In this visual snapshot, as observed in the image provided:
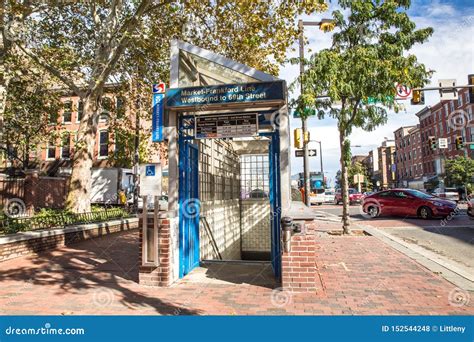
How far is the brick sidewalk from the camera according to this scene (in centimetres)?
442

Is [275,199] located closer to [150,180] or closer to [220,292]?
[220,292]

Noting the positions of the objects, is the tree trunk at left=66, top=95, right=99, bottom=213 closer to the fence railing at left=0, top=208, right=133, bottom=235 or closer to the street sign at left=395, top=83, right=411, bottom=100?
the fence railing at left=0, top=208, right=133, bottom=235

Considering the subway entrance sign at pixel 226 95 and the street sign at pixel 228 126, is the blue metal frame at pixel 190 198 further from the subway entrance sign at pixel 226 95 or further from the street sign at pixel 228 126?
the subway entrance sign at pixel 226 95

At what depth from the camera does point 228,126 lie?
241 inches

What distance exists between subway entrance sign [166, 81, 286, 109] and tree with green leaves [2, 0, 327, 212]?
6118 millimetres

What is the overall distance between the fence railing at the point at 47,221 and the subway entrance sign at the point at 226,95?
6.39 metres

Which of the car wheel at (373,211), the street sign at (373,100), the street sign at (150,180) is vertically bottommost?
the car wheel at (373,211)

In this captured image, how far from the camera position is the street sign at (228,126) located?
6.02 m

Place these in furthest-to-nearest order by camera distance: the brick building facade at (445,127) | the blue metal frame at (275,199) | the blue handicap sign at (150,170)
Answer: the brick building facade at (445,127)
the blue metal frame at (275,199)
the blue handicap sign at (150,170)

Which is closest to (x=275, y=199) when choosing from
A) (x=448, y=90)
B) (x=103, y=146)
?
(x=448, y=90)

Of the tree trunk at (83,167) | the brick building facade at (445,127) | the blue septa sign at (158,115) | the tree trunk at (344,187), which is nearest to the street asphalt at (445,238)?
the tree trunk at (344,187)

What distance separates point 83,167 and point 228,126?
9546 mm

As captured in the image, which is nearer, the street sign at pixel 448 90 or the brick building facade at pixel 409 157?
the street sign at pixel 448 90

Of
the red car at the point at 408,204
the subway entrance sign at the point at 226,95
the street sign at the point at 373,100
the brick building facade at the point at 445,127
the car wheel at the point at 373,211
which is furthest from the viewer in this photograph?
the brick building facade at the point at 445,127
